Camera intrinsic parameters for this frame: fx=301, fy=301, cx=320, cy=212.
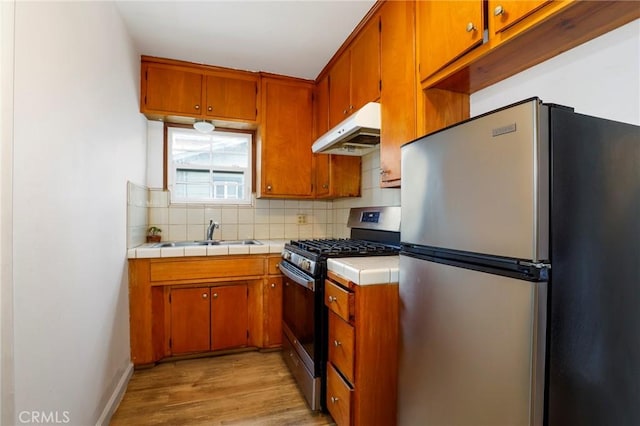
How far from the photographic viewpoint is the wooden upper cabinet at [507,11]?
984mm

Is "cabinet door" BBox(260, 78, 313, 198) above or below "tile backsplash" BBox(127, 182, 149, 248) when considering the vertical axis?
above

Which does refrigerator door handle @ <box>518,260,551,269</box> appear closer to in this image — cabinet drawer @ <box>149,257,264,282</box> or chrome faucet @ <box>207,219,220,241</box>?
cabinet drawer @ <box>149,257,264,282</box>

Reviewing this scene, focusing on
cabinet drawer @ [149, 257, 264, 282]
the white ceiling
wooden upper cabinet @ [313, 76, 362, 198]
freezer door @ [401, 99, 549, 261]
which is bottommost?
cabinet drawer @ [149, 257, 264, 282]

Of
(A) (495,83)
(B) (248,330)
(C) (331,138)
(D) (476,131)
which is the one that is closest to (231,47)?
(C) (331,138)

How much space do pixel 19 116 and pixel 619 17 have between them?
6.31 feet

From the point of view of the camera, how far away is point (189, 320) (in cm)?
236

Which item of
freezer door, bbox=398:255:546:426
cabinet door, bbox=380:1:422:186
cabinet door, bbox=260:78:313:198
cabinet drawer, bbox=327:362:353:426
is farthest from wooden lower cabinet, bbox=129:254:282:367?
freezer door, bbox=398:255:546:426

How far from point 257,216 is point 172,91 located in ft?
4.32

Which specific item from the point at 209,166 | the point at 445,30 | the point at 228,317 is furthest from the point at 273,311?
the point at 445,30

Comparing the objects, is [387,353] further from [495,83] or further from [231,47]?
[231,47]

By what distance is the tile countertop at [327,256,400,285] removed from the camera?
1314 millimetres

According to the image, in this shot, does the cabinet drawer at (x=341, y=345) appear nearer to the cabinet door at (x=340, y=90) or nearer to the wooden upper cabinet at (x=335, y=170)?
the wooden upper cabinet at (x=335, y=170)

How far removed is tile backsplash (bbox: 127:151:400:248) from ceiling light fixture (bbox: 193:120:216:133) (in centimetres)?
67

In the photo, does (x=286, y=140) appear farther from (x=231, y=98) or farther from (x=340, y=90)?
(x=340, y=90)
